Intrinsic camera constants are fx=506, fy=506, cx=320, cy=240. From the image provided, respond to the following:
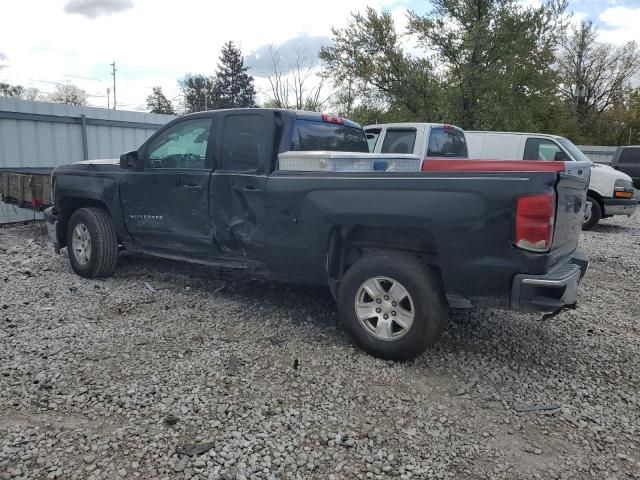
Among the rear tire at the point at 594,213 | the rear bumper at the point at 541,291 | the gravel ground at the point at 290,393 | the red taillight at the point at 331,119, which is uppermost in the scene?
the red taillight at the point at 331,119

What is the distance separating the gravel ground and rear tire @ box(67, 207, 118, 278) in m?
0.50

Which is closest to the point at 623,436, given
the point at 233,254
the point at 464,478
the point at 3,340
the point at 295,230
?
the point at 464,478

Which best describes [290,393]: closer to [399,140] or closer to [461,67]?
[399,140]

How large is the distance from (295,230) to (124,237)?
8.17 ft

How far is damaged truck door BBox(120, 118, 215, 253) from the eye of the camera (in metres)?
4.95

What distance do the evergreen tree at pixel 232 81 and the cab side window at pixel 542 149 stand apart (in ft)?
177

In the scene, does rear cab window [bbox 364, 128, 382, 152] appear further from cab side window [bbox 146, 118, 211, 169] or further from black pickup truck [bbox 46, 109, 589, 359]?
cab side window [bbox 146, 118, 211, 169]

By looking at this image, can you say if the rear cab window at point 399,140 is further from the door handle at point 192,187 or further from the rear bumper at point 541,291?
the rear bumper at point 541,291

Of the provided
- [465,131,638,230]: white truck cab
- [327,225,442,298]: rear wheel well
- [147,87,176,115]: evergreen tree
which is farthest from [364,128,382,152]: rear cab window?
[147,87,176,115]: evergreen tree

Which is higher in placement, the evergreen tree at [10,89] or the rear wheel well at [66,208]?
the evergreen tree at [10,89]

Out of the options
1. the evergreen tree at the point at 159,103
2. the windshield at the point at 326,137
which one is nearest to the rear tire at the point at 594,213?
the windshield at the point at 326,137

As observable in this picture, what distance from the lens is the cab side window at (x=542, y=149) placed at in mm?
9977

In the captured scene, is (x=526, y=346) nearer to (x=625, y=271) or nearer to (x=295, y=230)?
(x=295, y=230)

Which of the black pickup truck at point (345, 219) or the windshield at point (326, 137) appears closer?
the black pickup truck at point (345, 219)
